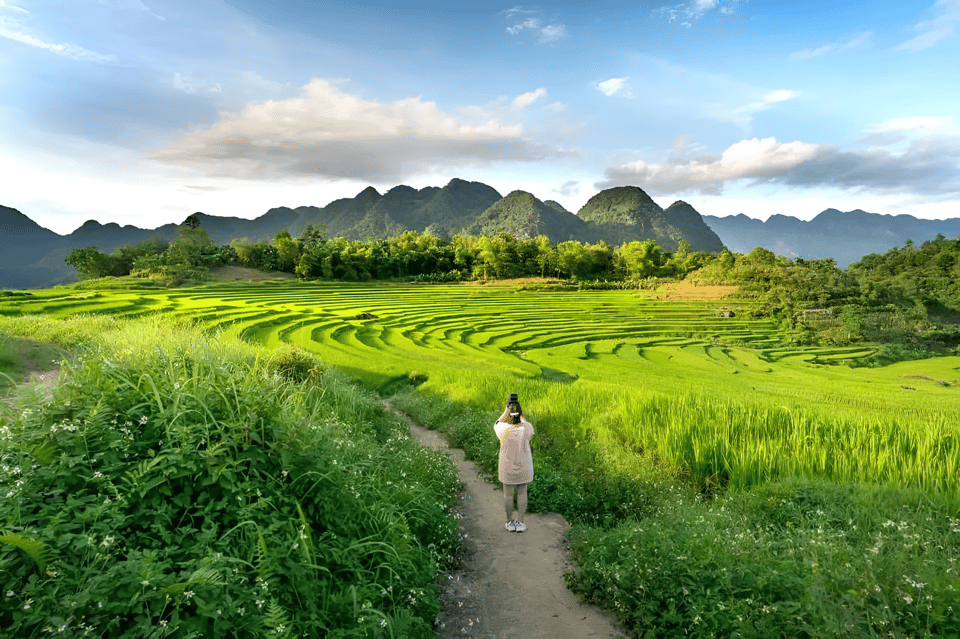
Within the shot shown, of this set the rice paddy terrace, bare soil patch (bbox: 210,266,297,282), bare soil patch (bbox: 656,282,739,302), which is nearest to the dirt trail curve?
the rice paddy terrace

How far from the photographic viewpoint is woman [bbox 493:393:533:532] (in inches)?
265

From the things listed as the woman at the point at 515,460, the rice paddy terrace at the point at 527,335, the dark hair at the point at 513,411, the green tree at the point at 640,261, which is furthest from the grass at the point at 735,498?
the green tree at the point at 640,261

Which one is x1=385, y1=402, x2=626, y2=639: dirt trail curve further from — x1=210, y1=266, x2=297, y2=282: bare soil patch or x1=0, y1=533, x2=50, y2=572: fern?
x1=210, y1=266, x2=297, y2=282: bare soil patch

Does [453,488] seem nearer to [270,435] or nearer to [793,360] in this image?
[270,435]

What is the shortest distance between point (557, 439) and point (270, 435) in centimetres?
751

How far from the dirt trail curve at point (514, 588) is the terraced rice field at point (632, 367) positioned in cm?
347

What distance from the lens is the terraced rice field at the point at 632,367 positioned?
778 centimetres

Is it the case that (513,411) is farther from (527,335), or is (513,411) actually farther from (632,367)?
(527,335)

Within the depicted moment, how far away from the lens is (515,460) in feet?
22.1

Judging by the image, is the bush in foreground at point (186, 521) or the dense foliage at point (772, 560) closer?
the bush in foreground at point (186, 521)

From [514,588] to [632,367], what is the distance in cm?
3030

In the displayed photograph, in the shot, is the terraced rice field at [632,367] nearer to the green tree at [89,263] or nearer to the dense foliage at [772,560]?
the dense foliage at [772,560]

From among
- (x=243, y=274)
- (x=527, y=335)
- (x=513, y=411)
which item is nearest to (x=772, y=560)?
(x=513, y=411)

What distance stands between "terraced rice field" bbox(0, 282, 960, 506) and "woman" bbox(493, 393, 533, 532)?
10.5ft
